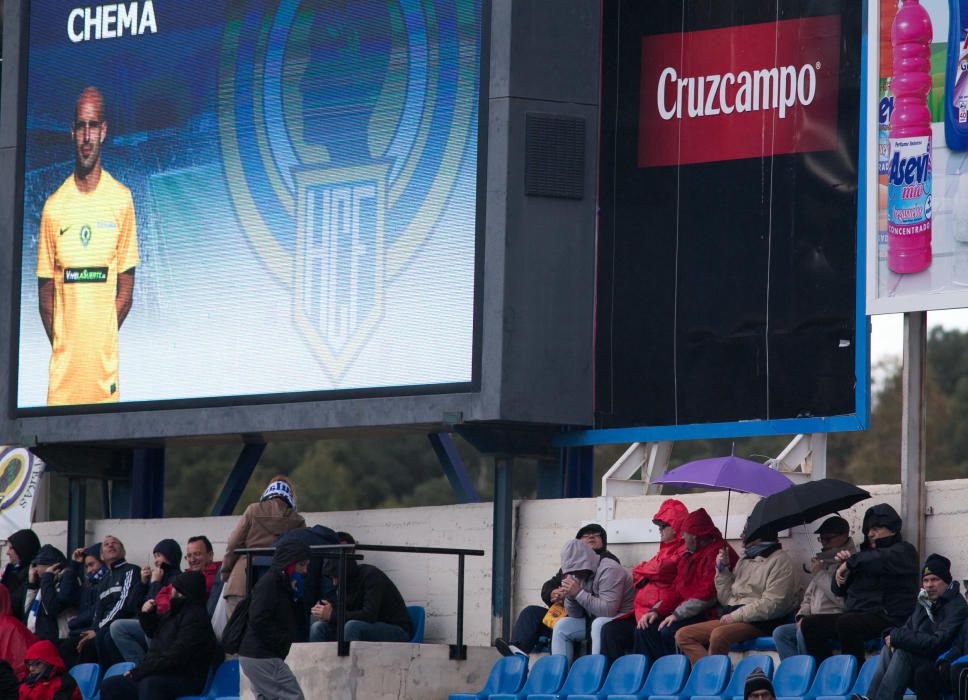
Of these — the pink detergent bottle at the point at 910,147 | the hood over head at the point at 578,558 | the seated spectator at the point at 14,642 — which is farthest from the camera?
the seated spectator at the point at 14,642

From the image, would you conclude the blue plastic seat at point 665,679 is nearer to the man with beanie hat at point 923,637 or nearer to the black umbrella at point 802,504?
the black umbrella at point 802,504

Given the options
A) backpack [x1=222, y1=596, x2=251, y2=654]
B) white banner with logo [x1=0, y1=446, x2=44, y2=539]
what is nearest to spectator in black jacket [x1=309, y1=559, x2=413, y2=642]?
backpack [x1=222, y1=596, x2=251, y2=654]

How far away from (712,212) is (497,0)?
207 centimetres

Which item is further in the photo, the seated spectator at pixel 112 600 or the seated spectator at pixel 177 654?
the seated spectator at pixel 112 600

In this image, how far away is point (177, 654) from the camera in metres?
12.7

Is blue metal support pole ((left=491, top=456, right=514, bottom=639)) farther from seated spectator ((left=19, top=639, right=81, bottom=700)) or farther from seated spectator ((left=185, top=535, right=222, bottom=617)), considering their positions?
seated spectator ((left=19, top=639, right=81, bottom=700))

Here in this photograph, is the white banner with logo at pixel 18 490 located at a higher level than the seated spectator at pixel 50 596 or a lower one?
higher

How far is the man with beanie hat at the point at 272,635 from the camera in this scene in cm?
1115

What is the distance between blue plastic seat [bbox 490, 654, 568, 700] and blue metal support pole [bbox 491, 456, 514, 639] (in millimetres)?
1417

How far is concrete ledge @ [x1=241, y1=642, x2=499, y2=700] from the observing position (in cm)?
1206

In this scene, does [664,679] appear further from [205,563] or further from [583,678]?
[205,563]

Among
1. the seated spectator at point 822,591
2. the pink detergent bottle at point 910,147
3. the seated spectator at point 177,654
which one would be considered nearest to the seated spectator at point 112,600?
the seated spectator at point 177,654

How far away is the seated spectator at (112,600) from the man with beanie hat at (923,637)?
6.16 metres

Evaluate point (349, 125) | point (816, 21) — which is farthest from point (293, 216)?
point (816, 21)
